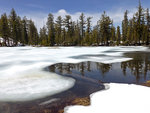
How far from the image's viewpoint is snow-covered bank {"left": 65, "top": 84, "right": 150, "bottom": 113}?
90.4 inches

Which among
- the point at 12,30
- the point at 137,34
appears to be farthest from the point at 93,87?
the point at 12,30

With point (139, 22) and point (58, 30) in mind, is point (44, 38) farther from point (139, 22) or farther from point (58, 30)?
point (139, 22)

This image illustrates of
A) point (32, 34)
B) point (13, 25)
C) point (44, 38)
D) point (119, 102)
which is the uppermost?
point (13, 25)

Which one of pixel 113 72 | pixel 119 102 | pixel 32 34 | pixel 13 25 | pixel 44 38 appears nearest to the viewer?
pixel 119 102

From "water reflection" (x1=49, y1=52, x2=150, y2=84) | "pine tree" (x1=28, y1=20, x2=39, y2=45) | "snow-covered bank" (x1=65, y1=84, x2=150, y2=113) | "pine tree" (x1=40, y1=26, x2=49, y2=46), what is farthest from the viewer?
"pine tree" (x1=28, y1=20, x2=39, y2=45)

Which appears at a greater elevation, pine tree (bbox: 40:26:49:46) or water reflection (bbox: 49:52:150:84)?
pine tree (bbox: 40:26:49:46)

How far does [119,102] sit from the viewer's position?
2.58m

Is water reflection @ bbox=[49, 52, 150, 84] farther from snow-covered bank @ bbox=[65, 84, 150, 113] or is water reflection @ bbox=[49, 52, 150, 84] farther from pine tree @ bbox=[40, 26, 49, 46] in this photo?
pine tree @ bbox=[40, 26, 49, 46]

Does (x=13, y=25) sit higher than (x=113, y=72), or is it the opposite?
(x=13, y=25)

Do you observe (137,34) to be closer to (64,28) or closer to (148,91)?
(64,28)

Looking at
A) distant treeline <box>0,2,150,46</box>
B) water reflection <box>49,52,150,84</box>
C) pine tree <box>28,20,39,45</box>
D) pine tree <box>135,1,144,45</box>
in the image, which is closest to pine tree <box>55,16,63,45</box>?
distant treeline <box>0,2,150,46</box>

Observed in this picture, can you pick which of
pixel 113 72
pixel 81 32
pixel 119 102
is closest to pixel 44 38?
pixel 81 32

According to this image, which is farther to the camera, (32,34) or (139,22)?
(32,34)

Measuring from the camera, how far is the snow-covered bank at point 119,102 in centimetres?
230
